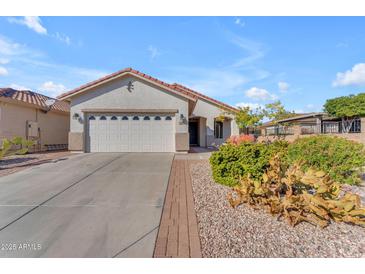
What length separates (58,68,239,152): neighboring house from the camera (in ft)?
40.6

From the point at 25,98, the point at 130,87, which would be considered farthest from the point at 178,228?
the point at 25,98

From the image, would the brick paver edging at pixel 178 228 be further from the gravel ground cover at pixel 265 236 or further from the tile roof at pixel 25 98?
the tile roof at pixel 25 98

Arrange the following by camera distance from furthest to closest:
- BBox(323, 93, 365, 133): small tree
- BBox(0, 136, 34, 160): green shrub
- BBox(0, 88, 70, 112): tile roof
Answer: BBox(323, 93, 365, 133): small tree
BBox(0, 88, 70, 112): tile roof
BBox(0, 136, 34, 160): green shrub

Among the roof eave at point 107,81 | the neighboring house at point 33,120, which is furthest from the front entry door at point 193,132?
the neighboring house at point 33,120

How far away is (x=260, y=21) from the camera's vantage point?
252 inches

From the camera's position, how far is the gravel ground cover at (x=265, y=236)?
8.58 ft

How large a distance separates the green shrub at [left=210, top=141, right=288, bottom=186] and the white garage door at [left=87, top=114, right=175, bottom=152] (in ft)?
23.7

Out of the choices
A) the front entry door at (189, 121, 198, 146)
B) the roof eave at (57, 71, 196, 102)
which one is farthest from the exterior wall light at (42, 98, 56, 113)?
the front entry door at (189, 121, 198, 146)

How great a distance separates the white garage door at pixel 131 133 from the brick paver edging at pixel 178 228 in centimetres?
756

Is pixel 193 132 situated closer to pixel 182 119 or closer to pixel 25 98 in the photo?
pixel 182 119

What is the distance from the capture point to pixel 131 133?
12.5m

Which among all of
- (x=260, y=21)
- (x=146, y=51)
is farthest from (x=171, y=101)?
(x=260, y=21)

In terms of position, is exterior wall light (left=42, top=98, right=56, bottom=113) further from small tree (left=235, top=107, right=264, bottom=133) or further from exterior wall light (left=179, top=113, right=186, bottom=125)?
small tree (left=235, top=107, right=264, bottom=133)

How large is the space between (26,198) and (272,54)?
1151 centimetres
